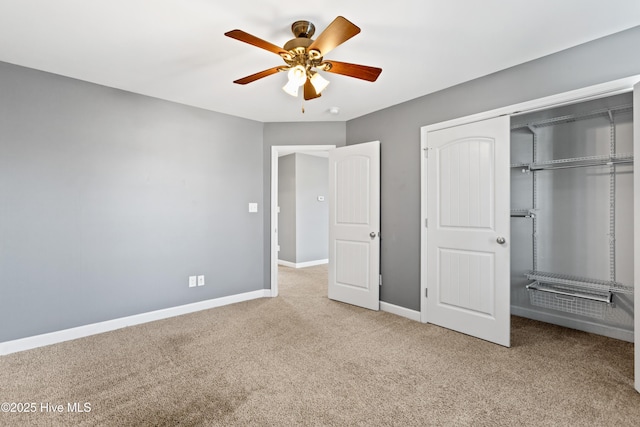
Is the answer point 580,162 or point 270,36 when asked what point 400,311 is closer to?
point 580,162

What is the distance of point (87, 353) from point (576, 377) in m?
3.77

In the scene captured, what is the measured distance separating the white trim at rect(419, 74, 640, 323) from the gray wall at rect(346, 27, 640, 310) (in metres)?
0.06

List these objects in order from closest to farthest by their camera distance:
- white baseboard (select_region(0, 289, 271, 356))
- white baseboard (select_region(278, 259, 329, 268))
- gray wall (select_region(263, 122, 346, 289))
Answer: white baseboard (select_region(0, 289, 271, 356)), gray wall (select_region(263, 122, 346, 289)), white baseboard (select_region(278, 259, 329, 268))

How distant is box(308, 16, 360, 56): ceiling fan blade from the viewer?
5.59 feet

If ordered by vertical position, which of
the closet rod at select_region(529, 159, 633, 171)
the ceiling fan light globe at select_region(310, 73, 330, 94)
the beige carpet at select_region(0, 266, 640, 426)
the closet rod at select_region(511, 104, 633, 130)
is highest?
the ceiling fan light globe at select_region(310, 73, 330, 94)

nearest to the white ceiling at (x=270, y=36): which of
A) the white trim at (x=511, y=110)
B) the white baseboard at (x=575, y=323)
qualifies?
the white trim at (x=511, y=110)

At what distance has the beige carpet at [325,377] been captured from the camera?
185 cm

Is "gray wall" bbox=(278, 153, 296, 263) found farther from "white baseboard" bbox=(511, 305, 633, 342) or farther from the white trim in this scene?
"white baseboard" bbox=(511, 305, 633, 342)

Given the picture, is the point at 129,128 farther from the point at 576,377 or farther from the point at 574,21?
the point at 576,377

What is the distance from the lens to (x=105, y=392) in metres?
2.08

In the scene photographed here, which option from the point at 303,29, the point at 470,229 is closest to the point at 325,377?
the point at 470,229

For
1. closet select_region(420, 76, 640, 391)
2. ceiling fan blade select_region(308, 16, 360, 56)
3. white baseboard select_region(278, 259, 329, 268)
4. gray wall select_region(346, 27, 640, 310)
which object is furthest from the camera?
white baseboard select_region(278, 259, 329, 268)

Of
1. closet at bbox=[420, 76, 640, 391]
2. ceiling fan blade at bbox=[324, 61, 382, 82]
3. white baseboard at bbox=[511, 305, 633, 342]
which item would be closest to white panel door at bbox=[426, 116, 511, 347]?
closet at bbox=[420, 76, 640, 391]

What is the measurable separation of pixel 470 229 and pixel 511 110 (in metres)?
1.11
